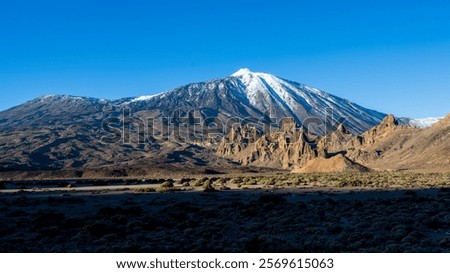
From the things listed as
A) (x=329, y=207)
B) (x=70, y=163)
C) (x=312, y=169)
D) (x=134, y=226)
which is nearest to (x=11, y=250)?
(x=134, y=226)

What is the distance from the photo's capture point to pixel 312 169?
85.1 metres

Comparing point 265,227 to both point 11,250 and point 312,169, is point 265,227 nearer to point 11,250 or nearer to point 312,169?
point 11,250

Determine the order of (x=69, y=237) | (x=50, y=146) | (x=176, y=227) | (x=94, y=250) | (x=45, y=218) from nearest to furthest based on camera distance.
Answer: (x=94, y=250) < (x=69, y=237) < (x=176, y=227) < (x=45, y=218) < (x=50, y=146)

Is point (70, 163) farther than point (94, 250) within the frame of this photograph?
Yes

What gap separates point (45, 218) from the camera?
19.0 meters

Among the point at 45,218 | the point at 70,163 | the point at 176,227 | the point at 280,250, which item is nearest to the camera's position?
the point at 280,250

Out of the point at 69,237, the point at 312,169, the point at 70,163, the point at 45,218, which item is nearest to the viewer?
the point at 69,237

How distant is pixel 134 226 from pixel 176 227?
168 cm

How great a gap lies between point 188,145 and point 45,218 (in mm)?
164498

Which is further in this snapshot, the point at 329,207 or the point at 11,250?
the point at 329,207

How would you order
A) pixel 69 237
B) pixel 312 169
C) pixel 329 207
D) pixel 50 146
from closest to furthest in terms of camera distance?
pixel 69 237 < pixel 329 207 < pixel 312 169 < pixel 50 146

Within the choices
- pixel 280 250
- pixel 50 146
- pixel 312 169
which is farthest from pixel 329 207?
pixel 50 146

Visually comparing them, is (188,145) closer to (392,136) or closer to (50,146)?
(50,146)

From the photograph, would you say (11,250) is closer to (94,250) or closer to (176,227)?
(94,250)
